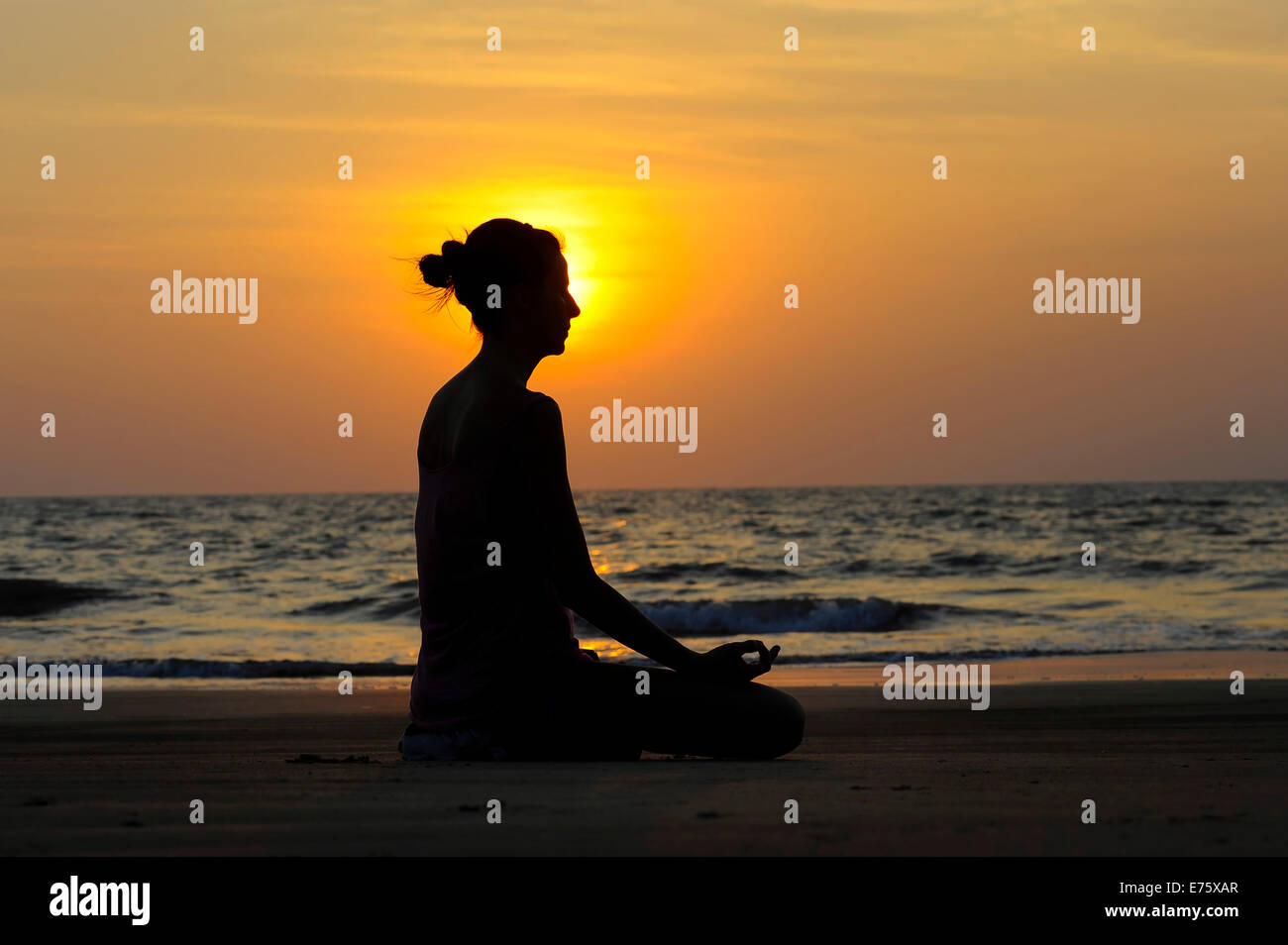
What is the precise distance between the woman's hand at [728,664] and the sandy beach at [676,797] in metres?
0.28

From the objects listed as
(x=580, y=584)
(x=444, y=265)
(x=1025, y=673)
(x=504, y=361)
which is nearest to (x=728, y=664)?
(x=580, y=584)

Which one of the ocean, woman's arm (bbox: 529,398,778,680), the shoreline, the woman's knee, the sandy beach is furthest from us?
the ocean

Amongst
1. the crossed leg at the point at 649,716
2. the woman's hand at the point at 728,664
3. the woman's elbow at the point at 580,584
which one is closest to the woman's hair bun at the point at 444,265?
the woman's elbow at the point at 580,584

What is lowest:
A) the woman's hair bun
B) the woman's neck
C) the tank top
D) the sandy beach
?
the sandy beach

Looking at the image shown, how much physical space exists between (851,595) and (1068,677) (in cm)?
1268

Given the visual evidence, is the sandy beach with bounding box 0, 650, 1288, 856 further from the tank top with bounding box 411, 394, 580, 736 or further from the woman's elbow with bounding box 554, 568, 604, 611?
the woman's elbow with bounding box 554, 568, 604, 611

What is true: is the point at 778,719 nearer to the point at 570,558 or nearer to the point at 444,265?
the point at 570,558

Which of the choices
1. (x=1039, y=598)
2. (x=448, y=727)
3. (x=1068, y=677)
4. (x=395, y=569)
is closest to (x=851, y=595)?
(x=1039, y=598)

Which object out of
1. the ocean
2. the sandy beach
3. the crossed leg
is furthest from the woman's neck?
the ocean

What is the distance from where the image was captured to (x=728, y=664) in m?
4.12

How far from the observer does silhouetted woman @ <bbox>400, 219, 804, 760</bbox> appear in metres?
3.99

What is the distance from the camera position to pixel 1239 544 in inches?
1248

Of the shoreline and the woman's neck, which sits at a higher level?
the woman's neck
